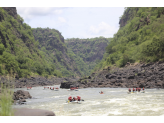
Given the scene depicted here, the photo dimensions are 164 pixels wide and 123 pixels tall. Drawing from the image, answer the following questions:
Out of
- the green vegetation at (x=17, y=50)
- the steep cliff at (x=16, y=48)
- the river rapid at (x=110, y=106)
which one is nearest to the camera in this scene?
the river rapid at (x=110, y=106)

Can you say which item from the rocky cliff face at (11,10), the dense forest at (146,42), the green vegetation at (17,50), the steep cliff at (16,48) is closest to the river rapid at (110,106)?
the dense forest at (146,42)

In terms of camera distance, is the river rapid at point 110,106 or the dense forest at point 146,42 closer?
the river rapid at point 110,106

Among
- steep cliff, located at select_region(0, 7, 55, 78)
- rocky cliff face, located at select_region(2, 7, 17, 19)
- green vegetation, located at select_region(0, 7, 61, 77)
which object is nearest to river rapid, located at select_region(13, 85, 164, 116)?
green vegetation, located at select_region(0, 7, 61, 77)

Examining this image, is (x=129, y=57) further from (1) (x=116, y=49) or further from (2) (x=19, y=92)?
(2) (x=19, y=92)

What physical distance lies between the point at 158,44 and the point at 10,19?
10707 centimetres

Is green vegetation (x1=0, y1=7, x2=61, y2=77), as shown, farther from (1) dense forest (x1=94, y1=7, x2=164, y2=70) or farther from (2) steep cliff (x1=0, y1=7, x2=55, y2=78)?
(1) dense forest (x1=94, y1=7, x2=164, y2=70)

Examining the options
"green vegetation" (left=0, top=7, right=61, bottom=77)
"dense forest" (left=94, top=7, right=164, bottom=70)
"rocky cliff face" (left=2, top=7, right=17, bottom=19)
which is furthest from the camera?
"rocky cliff face" (left=2, top=7, right=17, bottom=19)

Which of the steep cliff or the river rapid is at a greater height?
the steep cliff

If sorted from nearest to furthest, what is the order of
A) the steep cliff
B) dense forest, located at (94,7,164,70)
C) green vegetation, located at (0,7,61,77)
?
dense forest, located at (94,7,164,70), green vegetation, located at (0,7,61,77), the steep cliff

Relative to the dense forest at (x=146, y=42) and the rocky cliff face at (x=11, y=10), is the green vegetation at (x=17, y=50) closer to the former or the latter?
the rocky cliff face at (x=11, y=10)

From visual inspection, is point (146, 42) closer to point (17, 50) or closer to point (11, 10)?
point (17, 50)
